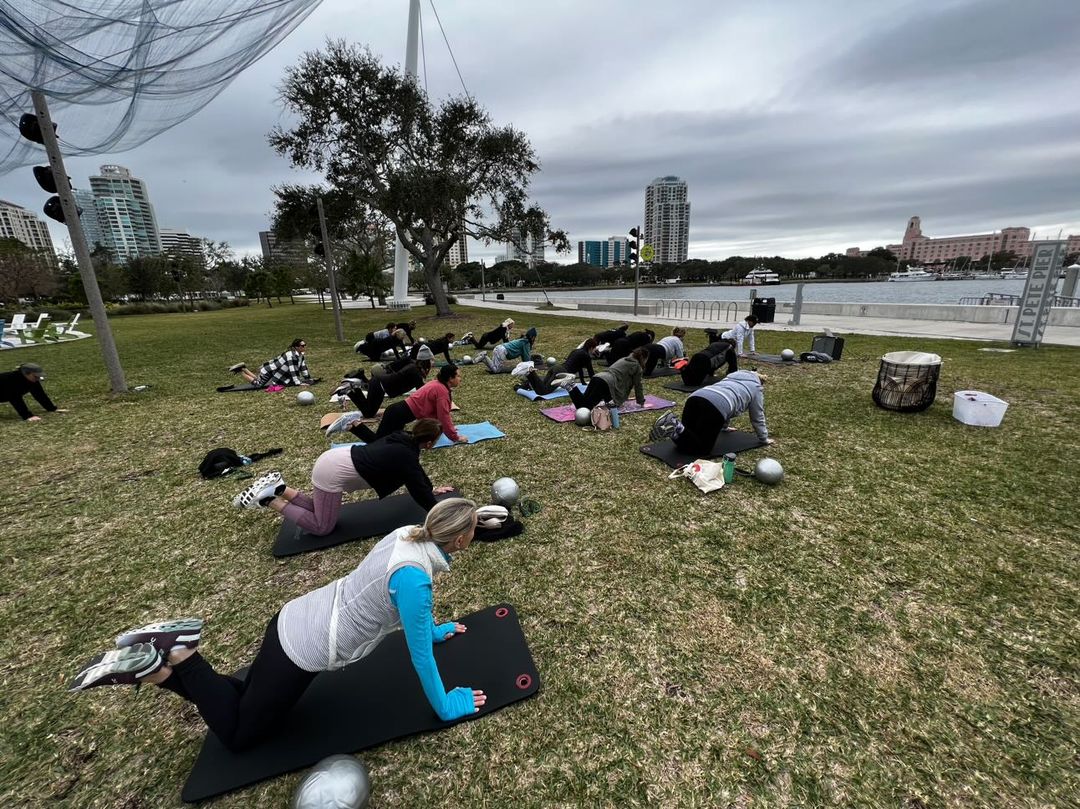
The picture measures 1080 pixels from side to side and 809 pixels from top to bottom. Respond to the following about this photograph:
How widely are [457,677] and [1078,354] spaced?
16.3m

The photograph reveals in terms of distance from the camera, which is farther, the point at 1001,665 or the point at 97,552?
the point at 97,552

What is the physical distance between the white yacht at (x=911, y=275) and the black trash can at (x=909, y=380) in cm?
8199

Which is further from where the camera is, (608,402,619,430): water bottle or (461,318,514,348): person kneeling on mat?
(461,318,514,348): person kneeling on mat

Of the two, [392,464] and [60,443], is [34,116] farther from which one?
[392,464]

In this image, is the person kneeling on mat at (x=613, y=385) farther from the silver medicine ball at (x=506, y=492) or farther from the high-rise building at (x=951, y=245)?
the high-rise building at (x=951, y=245)

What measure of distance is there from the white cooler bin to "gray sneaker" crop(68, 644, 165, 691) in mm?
9186

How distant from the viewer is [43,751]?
2.40 m

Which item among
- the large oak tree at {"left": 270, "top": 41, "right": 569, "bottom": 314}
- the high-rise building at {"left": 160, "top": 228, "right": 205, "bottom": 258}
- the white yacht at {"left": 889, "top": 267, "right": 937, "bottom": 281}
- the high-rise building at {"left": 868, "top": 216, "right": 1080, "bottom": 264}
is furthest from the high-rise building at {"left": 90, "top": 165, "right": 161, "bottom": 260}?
the high-rise building at {"left": 868, "top": 216, "right": 1080, "bottom": 264}

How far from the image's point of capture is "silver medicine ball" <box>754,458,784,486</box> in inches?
192

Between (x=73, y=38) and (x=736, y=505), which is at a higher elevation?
(x=73, y=38)

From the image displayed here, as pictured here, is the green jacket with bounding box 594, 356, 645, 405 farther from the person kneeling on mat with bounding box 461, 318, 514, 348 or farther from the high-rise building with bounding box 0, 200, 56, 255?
the high-rise building with bounding box 0, 200, 56, 255

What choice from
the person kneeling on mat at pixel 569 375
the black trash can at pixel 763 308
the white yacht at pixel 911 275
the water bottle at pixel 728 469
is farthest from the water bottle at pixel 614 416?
the white yacht at pixel 911 275

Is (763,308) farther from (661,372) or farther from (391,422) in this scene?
(391,422)

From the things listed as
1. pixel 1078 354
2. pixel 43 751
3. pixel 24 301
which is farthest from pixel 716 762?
pixel 24 301
